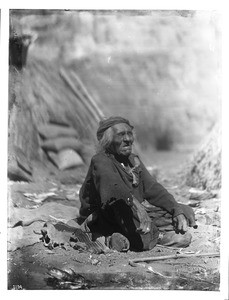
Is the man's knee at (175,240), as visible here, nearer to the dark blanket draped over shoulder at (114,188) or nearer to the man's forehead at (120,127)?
the dark blanket draped over shoulder at (114,188)

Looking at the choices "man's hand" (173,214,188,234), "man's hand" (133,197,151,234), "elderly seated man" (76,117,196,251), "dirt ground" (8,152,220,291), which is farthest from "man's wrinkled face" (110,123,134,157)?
"man's hand" (173,214,188,234)

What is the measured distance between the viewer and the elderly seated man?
24.7 ft

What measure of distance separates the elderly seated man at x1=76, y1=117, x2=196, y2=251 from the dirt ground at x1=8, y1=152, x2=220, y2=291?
86 millimetres

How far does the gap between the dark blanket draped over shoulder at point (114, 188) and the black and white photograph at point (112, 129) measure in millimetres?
10

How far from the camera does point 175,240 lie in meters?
7.60

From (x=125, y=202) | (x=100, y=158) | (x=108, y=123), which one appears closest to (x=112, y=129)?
(x=108, y=123)

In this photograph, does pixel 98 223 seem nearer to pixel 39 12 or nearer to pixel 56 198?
pixel 56 198

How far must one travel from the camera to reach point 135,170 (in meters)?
7.64

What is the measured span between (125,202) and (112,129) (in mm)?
688

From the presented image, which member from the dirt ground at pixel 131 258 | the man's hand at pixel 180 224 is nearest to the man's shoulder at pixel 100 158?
the dirt ground at pixel 131 258

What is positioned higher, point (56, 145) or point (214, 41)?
point (214, 41)
